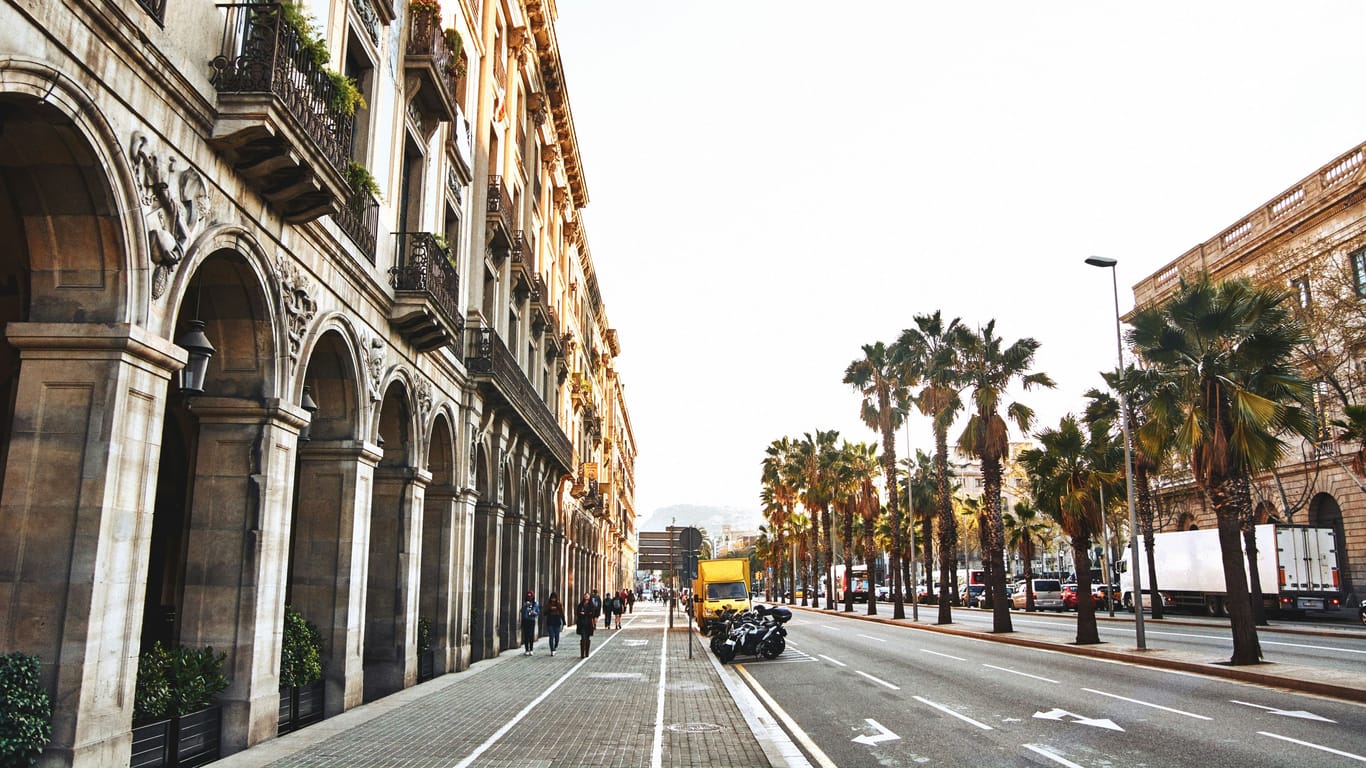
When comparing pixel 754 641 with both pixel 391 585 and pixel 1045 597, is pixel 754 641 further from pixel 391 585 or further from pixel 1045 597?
pixel 1045 597

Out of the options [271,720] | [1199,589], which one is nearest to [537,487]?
[271,720]

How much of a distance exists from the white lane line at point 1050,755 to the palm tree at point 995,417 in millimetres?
21306

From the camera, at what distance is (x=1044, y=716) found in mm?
13062

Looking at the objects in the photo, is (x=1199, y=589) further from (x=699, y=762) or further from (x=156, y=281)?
(x=156, y=281)

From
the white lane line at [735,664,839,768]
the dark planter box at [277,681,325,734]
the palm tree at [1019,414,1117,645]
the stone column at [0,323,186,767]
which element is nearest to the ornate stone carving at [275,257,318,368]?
the stone column at [0,323,186,767]

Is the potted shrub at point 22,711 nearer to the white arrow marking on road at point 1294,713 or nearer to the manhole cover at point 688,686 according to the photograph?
the manhole cover at point 688,686

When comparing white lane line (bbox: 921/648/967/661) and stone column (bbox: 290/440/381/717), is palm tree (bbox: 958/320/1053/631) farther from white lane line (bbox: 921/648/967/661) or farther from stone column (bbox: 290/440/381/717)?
stone column (bbox: 290/440/381/717)

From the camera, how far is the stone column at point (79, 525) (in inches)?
304

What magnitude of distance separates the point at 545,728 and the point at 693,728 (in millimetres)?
A: 1945

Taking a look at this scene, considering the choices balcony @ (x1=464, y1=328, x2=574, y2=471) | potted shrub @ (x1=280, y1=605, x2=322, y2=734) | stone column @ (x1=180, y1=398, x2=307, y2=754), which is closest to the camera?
stone column @ (x1=180, y1=398, x2=307, y2=754)

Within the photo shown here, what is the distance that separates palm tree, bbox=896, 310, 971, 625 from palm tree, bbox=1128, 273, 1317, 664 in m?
12.0

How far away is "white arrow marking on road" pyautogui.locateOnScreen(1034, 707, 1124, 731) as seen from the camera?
40.0 feet

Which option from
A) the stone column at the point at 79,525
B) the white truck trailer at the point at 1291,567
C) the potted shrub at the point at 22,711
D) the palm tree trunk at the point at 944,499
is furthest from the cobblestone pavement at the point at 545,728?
the white truck trailer at the point at 1291,567

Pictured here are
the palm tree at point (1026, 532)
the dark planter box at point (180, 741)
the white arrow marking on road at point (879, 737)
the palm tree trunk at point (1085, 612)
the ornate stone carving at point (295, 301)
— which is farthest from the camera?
the palm tree at point (1026, 532)
